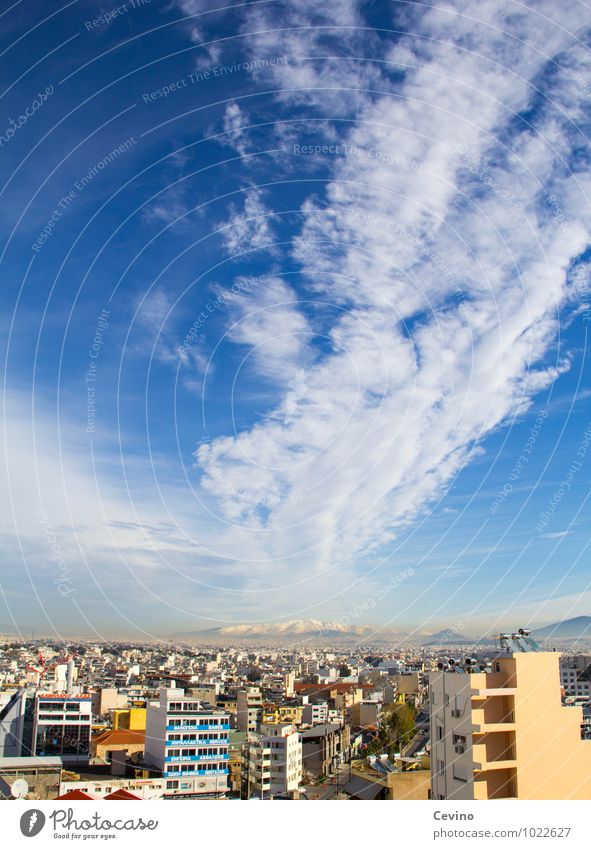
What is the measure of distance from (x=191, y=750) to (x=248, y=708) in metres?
8.20

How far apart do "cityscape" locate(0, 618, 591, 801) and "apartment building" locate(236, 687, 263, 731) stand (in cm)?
7

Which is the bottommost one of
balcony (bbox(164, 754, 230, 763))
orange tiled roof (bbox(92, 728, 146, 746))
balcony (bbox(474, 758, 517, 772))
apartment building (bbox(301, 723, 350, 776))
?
apartment building (bbox(301, 723, 350, 776))

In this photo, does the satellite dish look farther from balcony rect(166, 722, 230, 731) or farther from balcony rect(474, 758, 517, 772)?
balcony rect(474, 758, 517, 772)

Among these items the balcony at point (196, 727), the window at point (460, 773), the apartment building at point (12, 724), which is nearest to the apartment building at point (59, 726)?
the apartment building at point (12, 724)

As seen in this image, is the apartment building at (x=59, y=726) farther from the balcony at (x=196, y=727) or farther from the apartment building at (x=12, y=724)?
the balcony at (x=196, y=727)

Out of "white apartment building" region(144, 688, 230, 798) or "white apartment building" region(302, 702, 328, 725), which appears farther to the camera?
"white apartment building" region(302, 702, 328, 725)

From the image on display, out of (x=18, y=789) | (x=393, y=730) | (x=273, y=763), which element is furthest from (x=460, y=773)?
(x=393, y=730)

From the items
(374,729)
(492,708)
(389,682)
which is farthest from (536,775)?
(389,682)

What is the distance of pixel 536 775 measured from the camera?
5.52m

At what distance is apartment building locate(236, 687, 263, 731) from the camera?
17.9 m

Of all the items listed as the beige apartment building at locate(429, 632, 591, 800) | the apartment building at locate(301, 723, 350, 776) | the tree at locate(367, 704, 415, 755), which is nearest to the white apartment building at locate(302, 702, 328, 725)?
the tree at locate(367, 704, 415, 755)

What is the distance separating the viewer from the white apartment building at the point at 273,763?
1342 cm

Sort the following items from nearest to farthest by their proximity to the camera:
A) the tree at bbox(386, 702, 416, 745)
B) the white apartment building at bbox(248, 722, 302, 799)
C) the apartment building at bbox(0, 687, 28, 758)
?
the white apartment building at bbox(248, 722, 302, 799) → the apartment building at bbox(0, 687, 28, 758) → the tree at bbox(386, 702, 416, 745)
